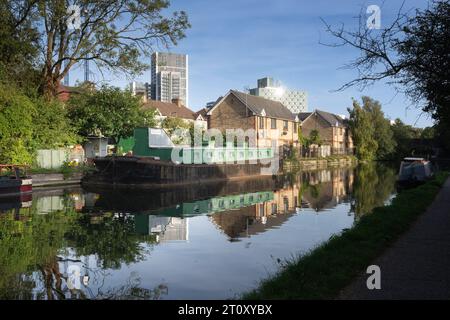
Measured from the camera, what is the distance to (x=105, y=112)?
3728 centimetres

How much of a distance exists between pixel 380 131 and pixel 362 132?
6.57 meters

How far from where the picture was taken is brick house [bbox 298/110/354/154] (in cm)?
8075

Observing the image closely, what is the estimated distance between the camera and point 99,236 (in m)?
13.2

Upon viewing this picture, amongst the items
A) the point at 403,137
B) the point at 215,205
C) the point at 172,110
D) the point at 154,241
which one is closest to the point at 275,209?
the point at 215,205

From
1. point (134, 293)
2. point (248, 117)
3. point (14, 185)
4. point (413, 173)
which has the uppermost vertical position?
point (248, 117)

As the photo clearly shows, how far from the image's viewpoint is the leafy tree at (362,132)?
80750mm

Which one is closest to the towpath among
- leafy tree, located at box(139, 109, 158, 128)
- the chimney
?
leafy tree, located at box(139, 109, 158, 128)

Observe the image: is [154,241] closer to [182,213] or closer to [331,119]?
[182,213]

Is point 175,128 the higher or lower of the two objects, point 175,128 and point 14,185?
the higher

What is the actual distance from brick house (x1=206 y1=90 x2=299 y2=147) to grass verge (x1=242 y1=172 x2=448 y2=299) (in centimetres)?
4345

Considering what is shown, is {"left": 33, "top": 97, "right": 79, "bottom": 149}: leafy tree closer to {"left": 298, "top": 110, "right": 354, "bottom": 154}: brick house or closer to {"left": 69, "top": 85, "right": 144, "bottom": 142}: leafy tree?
{"left": 69, "top": 85, "right": 144, "bottom": 142}: leafy tree

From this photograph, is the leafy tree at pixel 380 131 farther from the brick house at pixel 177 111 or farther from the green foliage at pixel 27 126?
the green foliage at pixel 27 126
